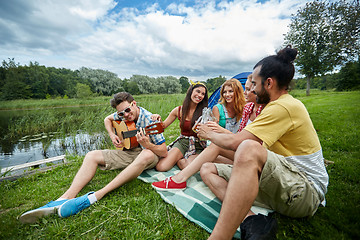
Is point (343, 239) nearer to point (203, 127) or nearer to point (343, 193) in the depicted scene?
point (343, 193)

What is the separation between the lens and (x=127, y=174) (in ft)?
6.98

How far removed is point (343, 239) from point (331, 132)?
4283 mm

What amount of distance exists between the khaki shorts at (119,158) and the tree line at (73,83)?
3533cm

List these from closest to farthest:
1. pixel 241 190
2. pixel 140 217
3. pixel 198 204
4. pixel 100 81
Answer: pixel 241 190 < pixel 140 217 < pixel 198 204 < pixel 100 81

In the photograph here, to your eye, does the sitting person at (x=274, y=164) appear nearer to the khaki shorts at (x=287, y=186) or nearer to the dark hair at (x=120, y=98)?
the khaki shorts at (x=287, y=186)

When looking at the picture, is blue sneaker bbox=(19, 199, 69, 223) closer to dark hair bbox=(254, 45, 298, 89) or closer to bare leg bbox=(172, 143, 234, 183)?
bare leg bbox=(172, 143, 234, 183)

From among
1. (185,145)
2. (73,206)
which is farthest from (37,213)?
(185,145)

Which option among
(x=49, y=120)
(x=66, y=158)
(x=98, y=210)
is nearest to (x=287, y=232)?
(x=98, y=210)

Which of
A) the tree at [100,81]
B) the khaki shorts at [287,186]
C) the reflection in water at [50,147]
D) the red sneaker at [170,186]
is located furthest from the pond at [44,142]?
the tree at [100,81]

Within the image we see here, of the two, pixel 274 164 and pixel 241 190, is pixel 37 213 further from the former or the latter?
pixel 274 164

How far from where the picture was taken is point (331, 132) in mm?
4328

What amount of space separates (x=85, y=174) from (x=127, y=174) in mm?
633

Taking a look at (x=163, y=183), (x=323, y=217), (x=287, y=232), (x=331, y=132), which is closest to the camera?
(x=287, y=232)

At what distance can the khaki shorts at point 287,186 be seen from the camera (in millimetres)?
1203
